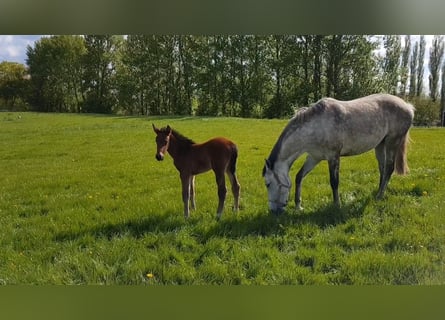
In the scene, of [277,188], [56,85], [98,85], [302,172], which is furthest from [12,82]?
[302,172]

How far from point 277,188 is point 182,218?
764mm

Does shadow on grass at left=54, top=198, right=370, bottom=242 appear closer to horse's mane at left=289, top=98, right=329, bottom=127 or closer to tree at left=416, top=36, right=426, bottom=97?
horse's mane at left=289, top=98, right=329, bottom=127

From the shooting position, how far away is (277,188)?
2906 mm

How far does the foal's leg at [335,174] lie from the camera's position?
2.89 metres

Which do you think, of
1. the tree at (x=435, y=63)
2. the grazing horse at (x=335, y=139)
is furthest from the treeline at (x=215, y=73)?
the grazing horse at (x=335, y=139)

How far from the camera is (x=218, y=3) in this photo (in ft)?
9.26

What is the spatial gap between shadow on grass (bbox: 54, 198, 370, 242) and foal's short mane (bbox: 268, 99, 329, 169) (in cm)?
44

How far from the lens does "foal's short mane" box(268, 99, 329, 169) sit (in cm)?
285

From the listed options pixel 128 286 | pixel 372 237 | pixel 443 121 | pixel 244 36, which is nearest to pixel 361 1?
pixel 244 36

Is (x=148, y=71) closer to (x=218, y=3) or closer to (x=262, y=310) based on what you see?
(x=218, y=3)

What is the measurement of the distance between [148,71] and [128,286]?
1.74 meters

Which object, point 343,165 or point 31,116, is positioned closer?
point 343,165

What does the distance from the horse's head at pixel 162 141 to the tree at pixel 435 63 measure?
2.08 metres

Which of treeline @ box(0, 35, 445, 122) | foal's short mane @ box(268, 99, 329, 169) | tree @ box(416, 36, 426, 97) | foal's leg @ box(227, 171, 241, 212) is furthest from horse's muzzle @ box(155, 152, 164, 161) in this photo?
tree @ box(416, 36, 426, 97)
